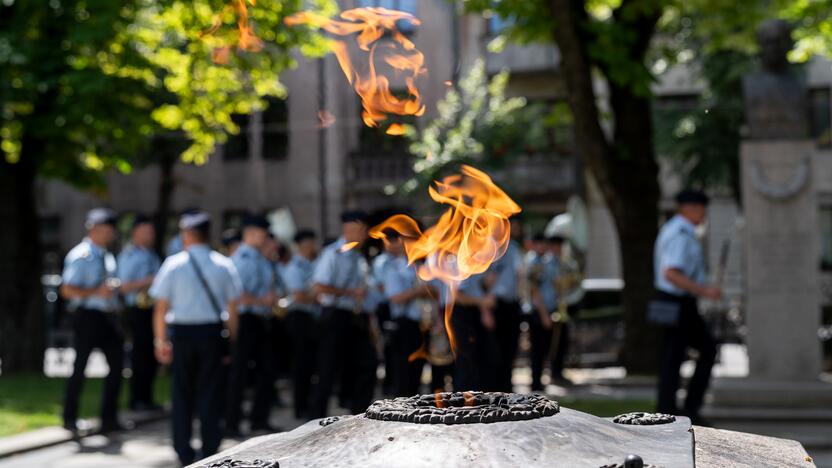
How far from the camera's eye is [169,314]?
10672 mm

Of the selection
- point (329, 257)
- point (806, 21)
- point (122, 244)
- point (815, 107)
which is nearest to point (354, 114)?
point (122, 244)

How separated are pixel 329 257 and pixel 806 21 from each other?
1101cm

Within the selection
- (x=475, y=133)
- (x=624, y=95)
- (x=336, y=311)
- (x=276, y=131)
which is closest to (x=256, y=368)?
(x=336, y=311)

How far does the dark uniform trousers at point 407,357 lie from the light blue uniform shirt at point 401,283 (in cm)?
7

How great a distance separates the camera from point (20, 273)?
847 inches

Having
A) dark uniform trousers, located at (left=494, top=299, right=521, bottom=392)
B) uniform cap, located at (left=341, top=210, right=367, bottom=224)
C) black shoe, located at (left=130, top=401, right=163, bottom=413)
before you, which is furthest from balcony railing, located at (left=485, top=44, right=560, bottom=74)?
uniform cap, located at (left=341, top=210, right=367, bottom=224)

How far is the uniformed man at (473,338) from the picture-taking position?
12133 millimetres

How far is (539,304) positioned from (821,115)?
81.0ft

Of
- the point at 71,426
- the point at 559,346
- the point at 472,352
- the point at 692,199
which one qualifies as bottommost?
the point at 71,426

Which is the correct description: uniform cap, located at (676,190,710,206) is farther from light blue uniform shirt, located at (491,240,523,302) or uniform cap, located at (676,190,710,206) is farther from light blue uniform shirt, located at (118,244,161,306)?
light blue uniform shirt, located at (118,244,161,306)

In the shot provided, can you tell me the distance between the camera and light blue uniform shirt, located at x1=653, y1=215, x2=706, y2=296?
11.6m

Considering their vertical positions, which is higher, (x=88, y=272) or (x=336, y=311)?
(x=88, y=272)

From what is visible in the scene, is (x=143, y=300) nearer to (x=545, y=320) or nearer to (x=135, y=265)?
(x=135, y=265)

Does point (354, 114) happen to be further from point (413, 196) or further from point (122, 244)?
point (413, 196)
